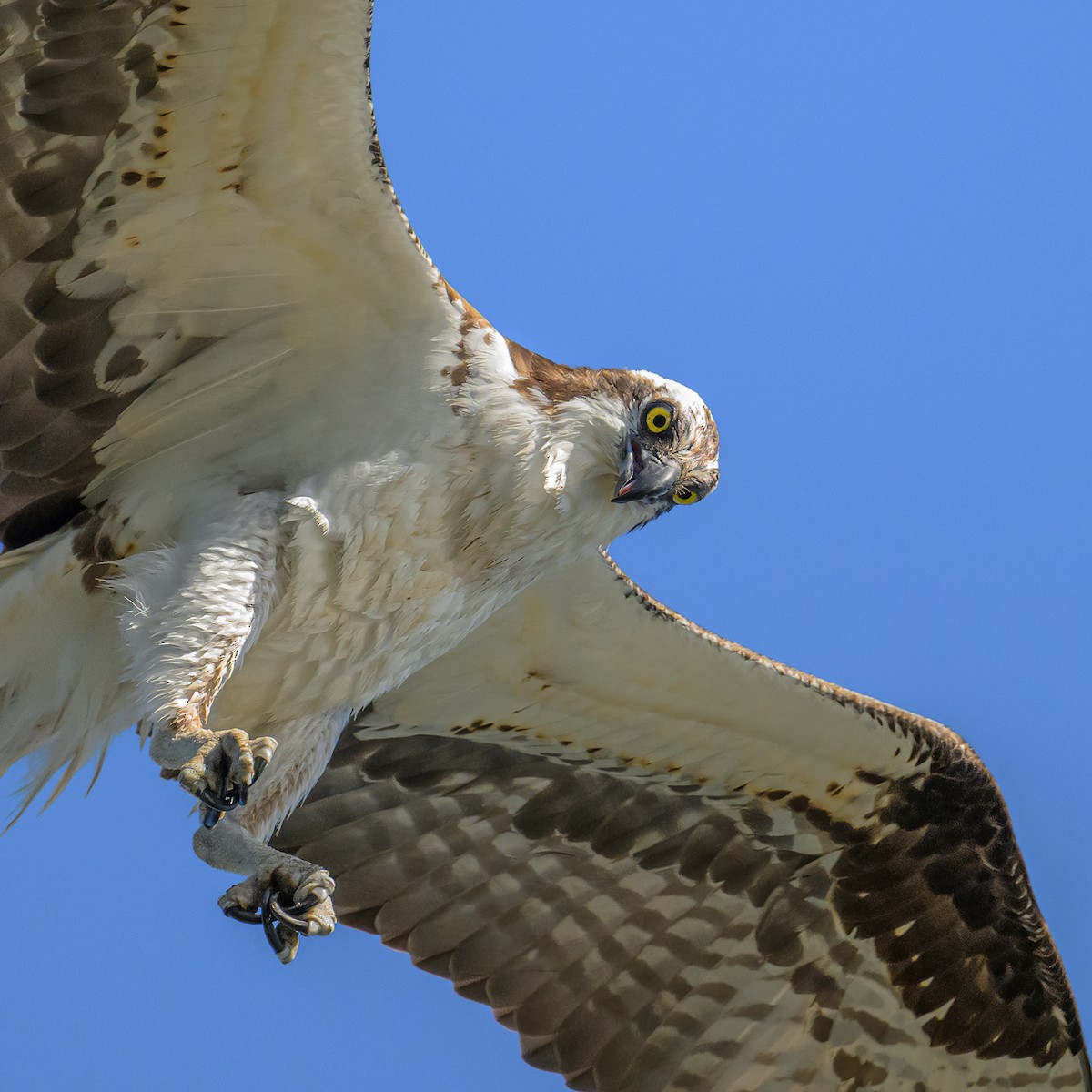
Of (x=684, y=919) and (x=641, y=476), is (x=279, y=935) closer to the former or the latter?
(x=641, y=476)

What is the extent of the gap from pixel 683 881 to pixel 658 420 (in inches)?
122

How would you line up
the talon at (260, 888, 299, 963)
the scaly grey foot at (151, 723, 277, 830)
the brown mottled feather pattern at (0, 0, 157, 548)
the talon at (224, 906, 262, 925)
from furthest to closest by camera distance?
the talon at (224, 906, 262, 925)
the talon at (260, 888, 299, 963)
the brown mottled feather pattern at (0, 0, 157, 548)
the scaly grey foot at (151, 723, 277, 830)

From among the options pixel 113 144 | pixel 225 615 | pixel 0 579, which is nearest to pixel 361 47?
pixel 113 144

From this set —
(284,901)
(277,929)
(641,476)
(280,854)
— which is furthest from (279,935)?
(641,476)

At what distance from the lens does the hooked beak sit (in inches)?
243

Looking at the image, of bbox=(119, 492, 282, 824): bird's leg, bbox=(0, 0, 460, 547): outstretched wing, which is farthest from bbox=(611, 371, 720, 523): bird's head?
bbox=(119, 492, 282, 824): bird's leg

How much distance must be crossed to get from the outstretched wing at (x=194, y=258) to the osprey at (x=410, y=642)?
0.01 metres

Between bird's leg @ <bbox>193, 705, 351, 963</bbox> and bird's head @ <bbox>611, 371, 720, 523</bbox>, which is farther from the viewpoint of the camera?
bird's head @ <bbox>611, 371, 720, 523</bbox>

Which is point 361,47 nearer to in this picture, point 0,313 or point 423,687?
point 0,313

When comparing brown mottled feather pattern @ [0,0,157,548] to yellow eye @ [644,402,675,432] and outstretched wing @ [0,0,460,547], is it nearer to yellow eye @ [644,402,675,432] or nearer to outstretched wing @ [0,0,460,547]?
outstretched wing @ [0,0,460,547]

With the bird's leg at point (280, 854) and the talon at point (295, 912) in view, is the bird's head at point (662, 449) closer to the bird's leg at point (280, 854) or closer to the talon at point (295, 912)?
the bird's leg at point (280, 854)

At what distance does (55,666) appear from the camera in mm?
6387

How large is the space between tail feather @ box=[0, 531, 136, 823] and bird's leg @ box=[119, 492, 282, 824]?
1.11 feet

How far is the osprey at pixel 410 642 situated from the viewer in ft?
18.8
